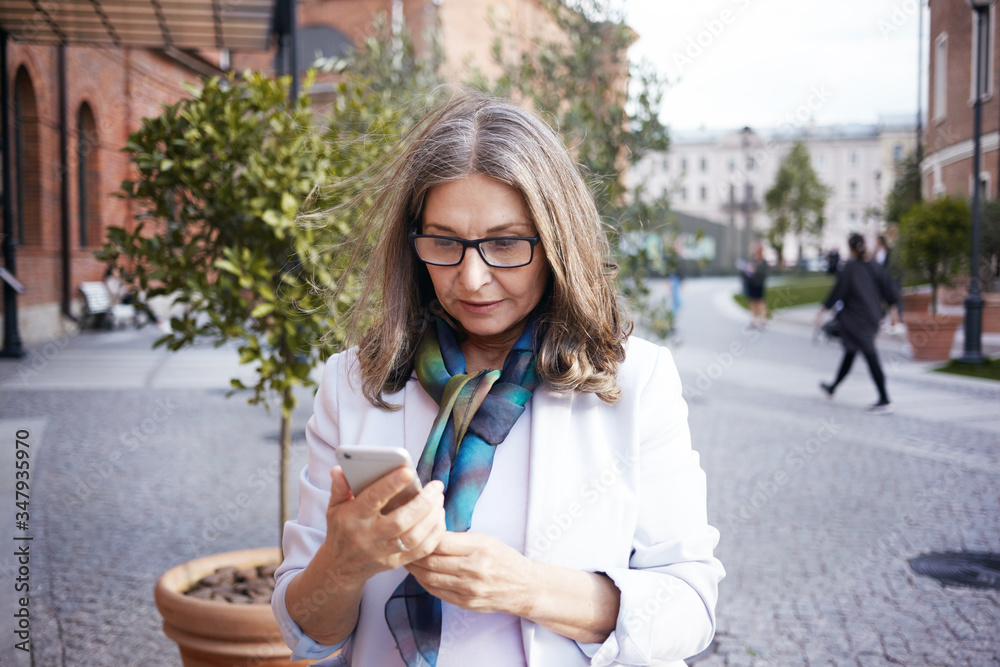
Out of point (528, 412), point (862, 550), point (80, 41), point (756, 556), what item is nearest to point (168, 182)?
point (528, 412)

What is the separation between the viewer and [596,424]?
1.69 metres

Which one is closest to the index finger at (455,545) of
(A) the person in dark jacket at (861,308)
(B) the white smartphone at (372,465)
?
A: (B) the white smartphone at (372,465)

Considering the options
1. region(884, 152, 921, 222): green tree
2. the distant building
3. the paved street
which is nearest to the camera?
the paved street

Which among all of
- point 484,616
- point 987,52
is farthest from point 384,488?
point 987,52

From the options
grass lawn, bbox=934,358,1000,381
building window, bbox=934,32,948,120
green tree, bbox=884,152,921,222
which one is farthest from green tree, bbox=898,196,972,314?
green tree, bbox=884,152,921,222

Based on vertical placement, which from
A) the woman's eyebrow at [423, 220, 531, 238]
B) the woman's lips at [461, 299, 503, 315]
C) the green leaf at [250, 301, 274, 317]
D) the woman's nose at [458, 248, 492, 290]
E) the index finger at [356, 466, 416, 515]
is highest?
the woman's eyebrow at [423, 220, 531, 238]

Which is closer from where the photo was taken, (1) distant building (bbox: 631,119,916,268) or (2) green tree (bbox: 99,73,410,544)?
(2) green tree (bbox: 99,73,410,544)

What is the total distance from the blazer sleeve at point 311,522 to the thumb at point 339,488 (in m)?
0.33

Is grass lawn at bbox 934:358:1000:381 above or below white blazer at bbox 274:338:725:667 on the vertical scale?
below

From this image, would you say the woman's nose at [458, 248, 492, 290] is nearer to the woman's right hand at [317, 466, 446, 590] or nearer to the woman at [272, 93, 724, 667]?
the woman at [272, 93, 724, 667]

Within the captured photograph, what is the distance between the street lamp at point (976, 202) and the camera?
12.2m

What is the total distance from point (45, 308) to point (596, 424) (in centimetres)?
1788

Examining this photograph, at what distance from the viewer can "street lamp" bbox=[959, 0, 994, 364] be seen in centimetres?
1216

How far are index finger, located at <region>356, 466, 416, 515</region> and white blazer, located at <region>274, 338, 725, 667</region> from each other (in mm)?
447
